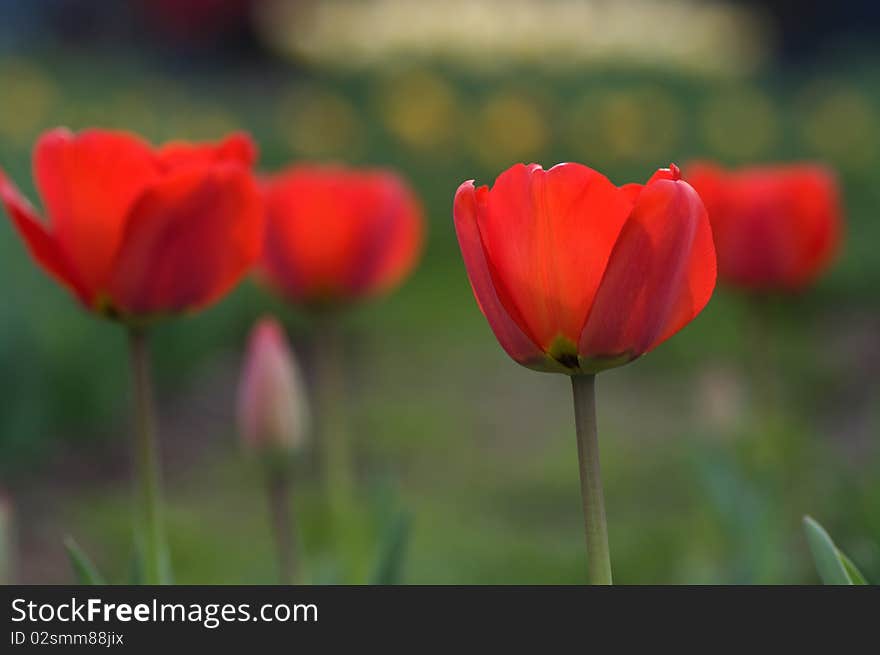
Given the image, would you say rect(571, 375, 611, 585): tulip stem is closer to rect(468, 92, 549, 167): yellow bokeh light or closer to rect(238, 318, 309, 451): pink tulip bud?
rect(238, 318, 309, 451): pink tulip bud

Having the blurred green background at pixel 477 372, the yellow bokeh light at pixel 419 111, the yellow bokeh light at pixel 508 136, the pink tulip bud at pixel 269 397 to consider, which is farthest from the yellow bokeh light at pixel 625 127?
the pink tulip bud at pixel 269 397

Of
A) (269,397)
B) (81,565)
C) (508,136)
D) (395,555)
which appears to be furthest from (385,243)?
(508,136)

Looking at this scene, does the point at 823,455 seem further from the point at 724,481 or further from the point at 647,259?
the point at 647,259

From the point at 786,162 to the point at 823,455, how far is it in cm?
304

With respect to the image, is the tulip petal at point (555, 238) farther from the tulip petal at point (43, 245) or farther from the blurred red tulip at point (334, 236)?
the blurred red tulip at point (334, 236)

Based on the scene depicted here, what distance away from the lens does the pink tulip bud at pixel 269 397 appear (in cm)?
111

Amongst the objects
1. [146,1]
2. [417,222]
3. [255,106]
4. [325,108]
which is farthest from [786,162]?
[146,1]

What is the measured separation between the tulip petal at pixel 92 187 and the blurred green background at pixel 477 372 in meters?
0.23

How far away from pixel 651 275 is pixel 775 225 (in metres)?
0.88

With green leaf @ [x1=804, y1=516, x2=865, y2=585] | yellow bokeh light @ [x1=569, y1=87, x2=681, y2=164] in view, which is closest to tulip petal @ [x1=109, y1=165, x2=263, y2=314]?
green leaf @ [x1=804, y1=516, x2=865, y2=585]

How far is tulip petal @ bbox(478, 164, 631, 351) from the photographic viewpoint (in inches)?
27.3

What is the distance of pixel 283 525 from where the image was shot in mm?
1062

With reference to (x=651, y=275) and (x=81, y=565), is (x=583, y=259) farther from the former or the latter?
(x=81, y=565)

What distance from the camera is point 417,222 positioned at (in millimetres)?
1577
